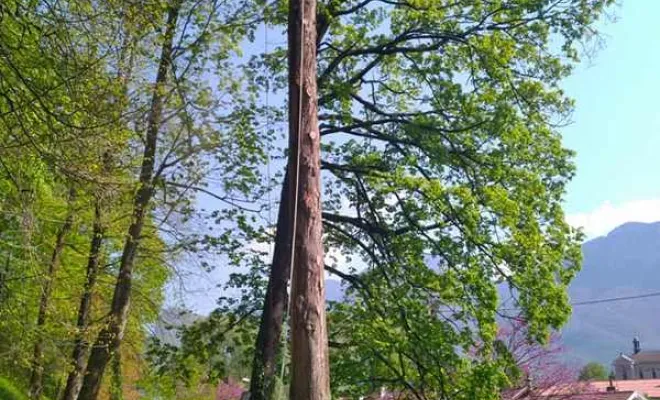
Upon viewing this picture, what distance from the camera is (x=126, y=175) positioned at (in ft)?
35.0

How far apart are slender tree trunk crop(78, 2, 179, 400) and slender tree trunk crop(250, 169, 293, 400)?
3.47m

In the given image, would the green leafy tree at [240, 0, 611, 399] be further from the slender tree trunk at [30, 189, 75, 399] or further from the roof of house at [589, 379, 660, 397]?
the roof of house at [589, 379, 660, 397]

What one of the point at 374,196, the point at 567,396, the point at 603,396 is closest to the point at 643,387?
the point at 603,396

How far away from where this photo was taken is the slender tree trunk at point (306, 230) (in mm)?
5281

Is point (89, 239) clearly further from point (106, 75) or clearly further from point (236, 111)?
point (106, 75)

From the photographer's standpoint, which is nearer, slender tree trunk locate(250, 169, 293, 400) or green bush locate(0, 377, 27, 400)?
slender tree trunk locate(250, 169, 293, 400)

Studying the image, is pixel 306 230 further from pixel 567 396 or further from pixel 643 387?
pixel 643 387

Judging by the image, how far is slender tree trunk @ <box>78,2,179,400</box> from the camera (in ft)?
41.8

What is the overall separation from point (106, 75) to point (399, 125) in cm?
546

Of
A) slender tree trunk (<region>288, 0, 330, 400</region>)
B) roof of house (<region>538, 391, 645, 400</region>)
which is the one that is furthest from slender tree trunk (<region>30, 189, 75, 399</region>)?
roof of house (<region>538, 391, 645, 400</region>)

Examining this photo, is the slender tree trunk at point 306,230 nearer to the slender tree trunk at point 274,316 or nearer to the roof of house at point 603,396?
the slender tree trunk at point 274,316

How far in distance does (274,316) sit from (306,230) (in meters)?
4.77

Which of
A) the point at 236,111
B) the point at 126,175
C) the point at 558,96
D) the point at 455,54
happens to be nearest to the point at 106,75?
the point at 126,175

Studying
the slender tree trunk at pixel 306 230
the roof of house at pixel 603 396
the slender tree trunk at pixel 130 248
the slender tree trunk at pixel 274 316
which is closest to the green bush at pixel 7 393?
the slender tree trunk at pixel 130 248
